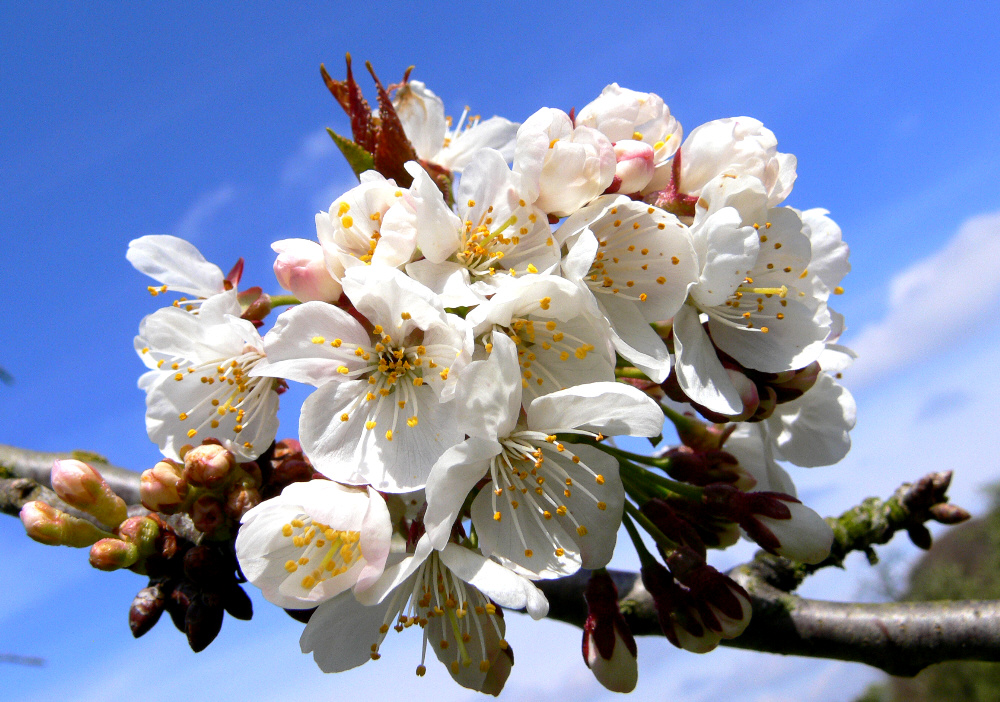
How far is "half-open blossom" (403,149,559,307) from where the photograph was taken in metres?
1.67

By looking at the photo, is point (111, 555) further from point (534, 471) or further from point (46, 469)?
point (46, 469)

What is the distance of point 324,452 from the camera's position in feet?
5.23

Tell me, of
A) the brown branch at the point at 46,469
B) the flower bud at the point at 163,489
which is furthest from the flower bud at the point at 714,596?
the brown branch at the point at 46,469

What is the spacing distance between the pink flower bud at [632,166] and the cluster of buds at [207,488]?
1269 mm

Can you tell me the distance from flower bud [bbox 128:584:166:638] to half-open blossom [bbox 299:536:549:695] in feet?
1.43

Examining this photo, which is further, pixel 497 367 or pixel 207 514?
pixel 207 514

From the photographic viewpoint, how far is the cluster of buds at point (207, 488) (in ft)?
5.51

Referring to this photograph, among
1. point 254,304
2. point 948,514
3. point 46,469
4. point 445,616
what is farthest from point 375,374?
point 948,514

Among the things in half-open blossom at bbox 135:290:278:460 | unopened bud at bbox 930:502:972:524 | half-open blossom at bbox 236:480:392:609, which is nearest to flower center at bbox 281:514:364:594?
half-open blossom at bbox 236:480:392:609

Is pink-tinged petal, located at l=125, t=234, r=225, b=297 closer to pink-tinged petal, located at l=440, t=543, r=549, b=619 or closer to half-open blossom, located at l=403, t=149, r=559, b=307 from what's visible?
half-open blossom, located at l=403, t=149, r=559, b=307

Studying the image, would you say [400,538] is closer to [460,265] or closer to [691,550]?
[460,265]

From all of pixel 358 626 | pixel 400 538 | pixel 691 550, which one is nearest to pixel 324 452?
pixel 400 538

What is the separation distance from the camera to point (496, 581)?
1.50 m

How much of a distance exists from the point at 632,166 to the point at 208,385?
1.35m
